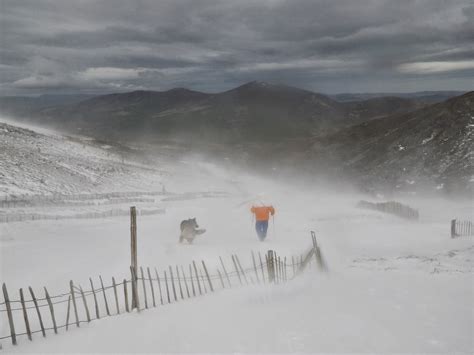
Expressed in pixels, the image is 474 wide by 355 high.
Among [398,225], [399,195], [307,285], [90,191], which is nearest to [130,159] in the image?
[90,191]

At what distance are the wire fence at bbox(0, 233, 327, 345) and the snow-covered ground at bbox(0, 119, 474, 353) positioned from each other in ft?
1.01

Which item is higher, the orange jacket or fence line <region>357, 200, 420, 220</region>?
the orange jacket

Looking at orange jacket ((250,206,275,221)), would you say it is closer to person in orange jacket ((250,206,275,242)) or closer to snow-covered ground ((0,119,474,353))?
person in orange jacket ((250,206,275,242))

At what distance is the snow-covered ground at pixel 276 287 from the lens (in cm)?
803

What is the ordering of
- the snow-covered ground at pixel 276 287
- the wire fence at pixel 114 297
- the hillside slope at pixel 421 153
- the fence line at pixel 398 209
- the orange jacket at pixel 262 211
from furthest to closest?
the hillside slope at pixel 421 153 → the fence line at pixel 398 209 → the orange jacket at pixel 262 211 → the wire fence at pixel 114 297 → the snow-covered ground at pixel 276 287

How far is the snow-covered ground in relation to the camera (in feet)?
26.3

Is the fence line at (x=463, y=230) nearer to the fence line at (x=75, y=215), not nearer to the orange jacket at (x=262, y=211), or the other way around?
the orange jacket at (x=262, y=211)

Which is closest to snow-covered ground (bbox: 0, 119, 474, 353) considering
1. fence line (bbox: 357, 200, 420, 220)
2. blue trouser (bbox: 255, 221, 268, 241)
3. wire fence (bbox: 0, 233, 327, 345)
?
wire fence (bbox: 0, 233, 327, 345)

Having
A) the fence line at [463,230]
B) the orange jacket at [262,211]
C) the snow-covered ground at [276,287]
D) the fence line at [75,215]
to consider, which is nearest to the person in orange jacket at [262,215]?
the orange jacket at [262,211]

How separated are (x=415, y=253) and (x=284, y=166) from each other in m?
64.4

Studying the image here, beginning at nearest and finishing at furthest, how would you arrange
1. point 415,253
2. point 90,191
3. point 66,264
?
point 66,264
point 415,253
point 90,191

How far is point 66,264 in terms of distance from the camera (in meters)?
15.1

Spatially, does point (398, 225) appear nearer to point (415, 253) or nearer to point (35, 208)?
point (415, 253)

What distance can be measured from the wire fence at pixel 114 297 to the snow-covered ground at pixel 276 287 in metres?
0.31
